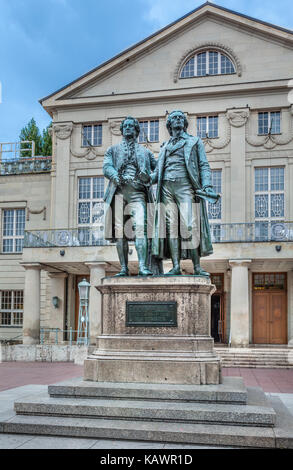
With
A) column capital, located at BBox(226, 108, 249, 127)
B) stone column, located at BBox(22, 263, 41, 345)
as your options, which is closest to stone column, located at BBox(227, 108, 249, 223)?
column capital, located at BBox(226, 108, 249, 127)

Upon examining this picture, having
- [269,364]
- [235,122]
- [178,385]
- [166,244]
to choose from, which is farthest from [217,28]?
[178,385]

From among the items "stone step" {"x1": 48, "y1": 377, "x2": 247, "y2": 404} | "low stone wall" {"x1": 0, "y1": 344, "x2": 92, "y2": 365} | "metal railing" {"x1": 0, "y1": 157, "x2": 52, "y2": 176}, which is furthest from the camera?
"metal railing" {"x1": 0, "y1": 157, "x2": 52, "y2": 176}

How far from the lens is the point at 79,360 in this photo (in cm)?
2053

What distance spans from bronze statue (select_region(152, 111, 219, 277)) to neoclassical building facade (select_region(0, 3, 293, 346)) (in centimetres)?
1671

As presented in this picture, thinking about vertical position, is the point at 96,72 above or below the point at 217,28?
below

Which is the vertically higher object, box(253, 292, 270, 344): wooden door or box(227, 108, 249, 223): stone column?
box(227, 108, 249, 223): stone column

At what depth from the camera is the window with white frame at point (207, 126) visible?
2944 cm

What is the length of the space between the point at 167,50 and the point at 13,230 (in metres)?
13.5

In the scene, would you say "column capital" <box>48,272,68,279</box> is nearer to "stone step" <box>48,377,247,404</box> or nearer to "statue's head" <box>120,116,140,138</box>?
"statue's head" <box>120,116,140,138</box>

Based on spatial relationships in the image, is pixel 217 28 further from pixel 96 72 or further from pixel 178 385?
pixel 178 385

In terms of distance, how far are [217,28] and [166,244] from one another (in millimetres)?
24749

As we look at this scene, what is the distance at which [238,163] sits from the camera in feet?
93.6

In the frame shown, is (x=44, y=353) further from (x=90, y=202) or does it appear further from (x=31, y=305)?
(x=90, y=202)

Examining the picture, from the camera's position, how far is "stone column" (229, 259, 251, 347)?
23578 millimetres
